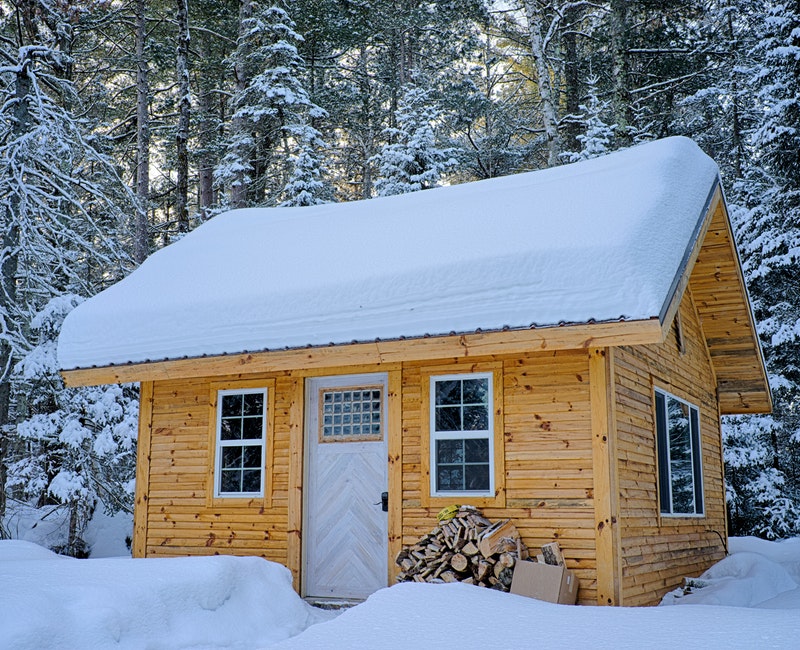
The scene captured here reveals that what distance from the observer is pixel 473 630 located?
18.1 feet

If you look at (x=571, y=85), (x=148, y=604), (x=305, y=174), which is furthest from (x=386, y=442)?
(x=571, y=85)

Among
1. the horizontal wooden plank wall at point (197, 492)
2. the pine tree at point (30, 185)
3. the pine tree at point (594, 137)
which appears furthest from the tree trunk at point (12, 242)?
the pine tree at point (594, 137)

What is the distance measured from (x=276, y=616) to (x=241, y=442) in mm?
2805

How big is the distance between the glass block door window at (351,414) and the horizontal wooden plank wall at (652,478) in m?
2.68

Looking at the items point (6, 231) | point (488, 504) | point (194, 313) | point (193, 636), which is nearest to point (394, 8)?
point (6, 231)

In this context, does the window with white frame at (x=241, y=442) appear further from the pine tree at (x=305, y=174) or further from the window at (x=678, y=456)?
the pine tree at (x=305, y=174)

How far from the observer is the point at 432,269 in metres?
8.55

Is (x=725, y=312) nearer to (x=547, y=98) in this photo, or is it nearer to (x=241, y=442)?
(x=241, y=442)

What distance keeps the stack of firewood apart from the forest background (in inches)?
297

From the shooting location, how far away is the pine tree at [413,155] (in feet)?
67.5

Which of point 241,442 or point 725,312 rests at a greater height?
point 725,312

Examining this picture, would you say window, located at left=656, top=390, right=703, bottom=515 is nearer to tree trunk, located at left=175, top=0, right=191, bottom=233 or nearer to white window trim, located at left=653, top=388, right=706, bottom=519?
white window trim, located at left=653, top=388, right=706, bottom=519

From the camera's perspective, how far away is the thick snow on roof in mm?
7684

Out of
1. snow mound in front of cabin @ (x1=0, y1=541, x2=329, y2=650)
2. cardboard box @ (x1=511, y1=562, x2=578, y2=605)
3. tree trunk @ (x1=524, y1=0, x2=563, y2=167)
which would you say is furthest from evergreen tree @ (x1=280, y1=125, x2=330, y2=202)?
cardboard box @ (x1=511, y1=562, x2=578, y2=605)
